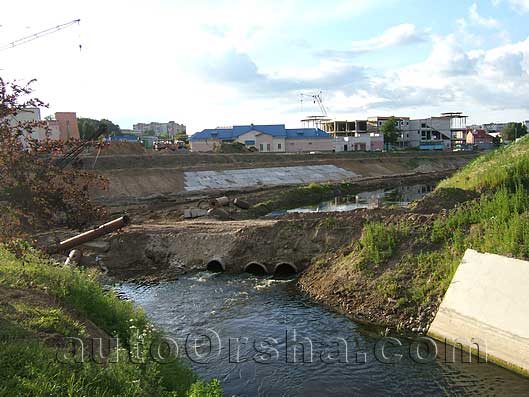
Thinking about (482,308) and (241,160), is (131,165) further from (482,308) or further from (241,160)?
(482,308)

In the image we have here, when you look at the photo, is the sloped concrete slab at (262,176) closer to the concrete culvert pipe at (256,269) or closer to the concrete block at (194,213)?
the concrete block at (194,213)

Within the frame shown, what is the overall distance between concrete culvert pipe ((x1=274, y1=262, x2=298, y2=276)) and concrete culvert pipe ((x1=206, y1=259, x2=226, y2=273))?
8.51 ft

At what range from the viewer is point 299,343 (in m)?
14.5

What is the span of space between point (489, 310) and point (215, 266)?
43.8 ft

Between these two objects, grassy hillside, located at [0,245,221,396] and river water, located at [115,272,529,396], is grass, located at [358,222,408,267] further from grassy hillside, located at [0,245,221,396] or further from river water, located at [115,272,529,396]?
grassy hillside, located at [0,245,221,396]

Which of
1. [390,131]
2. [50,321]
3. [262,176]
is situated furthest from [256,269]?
[390,131]

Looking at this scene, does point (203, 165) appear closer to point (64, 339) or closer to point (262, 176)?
point (262, 176)

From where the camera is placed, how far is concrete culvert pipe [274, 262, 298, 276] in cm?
2200

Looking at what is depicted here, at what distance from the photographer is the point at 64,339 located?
28.5 ft

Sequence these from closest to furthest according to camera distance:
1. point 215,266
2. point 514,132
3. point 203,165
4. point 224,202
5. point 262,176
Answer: point 215,266, point 224,202, point 203,165, point 262,176, point 514,132

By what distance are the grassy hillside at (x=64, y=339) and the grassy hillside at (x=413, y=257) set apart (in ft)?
24.9

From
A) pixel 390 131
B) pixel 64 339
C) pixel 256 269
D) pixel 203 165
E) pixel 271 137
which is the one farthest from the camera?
pixel 390 131

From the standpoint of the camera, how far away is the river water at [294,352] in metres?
11.7

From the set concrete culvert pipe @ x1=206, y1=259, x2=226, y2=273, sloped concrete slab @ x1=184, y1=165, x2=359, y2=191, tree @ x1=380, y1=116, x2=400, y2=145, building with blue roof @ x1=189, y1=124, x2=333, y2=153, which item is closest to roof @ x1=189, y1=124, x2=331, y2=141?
building with blue roof @ x1=189, y1=124, x2=333, y2=153
